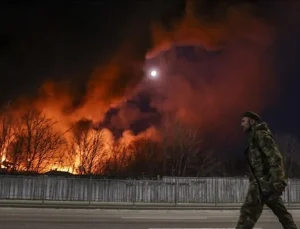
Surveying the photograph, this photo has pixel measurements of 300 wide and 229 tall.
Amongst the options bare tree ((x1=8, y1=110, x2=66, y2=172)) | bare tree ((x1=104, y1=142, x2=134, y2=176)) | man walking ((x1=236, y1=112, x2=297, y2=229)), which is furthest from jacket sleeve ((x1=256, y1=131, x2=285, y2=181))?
bare tree ((x1=104, y1=142, x2=134, y2=176))

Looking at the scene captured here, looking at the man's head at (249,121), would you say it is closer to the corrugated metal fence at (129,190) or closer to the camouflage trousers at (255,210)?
the camouflage trousers at (255,210)

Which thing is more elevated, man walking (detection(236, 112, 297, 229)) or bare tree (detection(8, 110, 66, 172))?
bare tree (detection(8, 110, 66, 172))

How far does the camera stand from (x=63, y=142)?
40.9m

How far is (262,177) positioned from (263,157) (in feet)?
0.86

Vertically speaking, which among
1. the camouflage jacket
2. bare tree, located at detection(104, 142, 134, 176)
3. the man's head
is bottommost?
the camouflage jacket

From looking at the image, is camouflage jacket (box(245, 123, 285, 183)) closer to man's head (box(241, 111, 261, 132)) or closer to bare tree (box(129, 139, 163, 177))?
man's head (box(241, 111, 261, 132))

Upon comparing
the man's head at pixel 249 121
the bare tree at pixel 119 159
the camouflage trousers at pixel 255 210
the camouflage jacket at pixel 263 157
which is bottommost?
the camouflage trousers at pixel 255 210

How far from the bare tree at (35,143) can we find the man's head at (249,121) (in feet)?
110

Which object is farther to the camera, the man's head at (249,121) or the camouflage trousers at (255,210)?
the man's head at (249,121)

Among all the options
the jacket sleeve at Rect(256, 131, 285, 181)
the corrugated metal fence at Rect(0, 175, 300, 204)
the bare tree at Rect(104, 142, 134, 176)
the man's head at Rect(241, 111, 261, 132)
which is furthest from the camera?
the bare tree at Rect(104, 142, 134, 176)

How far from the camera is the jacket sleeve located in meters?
5.75

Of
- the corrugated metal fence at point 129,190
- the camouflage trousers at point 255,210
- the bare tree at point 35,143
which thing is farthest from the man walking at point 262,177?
the bare tree at point 35,143

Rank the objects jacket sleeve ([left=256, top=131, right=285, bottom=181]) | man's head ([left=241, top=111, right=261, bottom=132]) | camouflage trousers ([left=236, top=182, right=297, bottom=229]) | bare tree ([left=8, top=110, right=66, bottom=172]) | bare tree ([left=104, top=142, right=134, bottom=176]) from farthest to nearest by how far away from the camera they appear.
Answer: bare tree ([left=104, top=142, right=134, bottom=176])
bare tree ([left=8, top=110, right=66, bottom=172])
man's head ([left=241, top=111, right=261, bottom=132])
camouflage trousers ([left=236, top=182, right=297, bottom=229])
jacket sleeve ([left=256, top=131, right=285, bottom=181])

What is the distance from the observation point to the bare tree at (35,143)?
1489 inches
